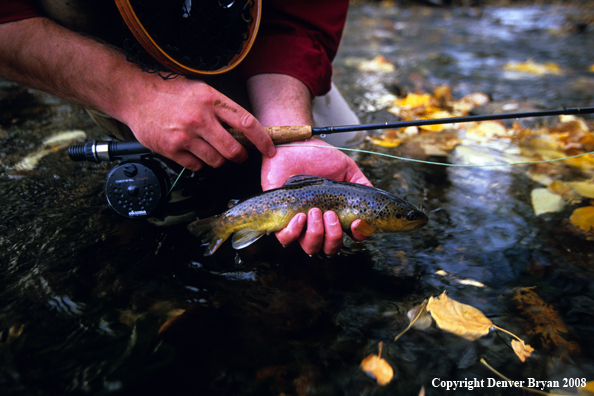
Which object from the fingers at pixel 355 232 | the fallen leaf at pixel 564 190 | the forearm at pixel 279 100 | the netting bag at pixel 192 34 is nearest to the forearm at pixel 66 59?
the netting bag at pixel 192 34

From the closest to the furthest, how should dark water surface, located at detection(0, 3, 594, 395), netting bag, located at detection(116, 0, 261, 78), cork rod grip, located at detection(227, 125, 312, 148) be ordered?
dark water surface, located at detection(0, 3, 594, 395) → netting bag, located at detection(116, 0, 261, 78) → cork rod grip, located at detection(227, 125, 312, 148)

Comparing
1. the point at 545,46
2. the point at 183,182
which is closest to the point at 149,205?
the point at 183,182

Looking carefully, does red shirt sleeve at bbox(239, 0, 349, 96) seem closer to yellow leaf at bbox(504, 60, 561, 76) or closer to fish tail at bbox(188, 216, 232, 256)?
fish tail at bbox(188, 216, 232, 256)

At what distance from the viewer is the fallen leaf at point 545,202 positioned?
98.2 inches

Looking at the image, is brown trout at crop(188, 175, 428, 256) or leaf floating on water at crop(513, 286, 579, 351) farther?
brown trout at crop(188, 175, 428, 256)

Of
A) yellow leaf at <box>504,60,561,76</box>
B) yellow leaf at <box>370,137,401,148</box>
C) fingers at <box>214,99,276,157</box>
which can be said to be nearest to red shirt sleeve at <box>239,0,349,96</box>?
fingers at <box>214,99,276,157</box>

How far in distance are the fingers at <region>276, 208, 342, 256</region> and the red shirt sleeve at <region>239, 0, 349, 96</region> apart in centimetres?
113

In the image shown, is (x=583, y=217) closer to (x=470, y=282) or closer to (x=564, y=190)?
(x=564, y=190)

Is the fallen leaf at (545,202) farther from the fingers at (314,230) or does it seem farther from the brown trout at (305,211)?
the fingers at (314,230)

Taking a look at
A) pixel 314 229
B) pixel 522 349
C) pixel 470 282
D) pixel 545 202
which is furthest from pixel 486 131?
pixel 314 229

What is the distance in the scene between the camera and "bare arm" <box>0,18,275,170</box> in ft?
5.60

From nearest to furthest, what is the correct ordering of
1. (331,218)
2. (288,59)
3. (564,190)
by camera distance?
1. (331,218)
2. (288,59)
3. (564,190)

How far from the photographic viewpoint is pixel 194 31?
5.69ft

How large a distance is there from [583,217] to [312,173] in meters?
1.78
